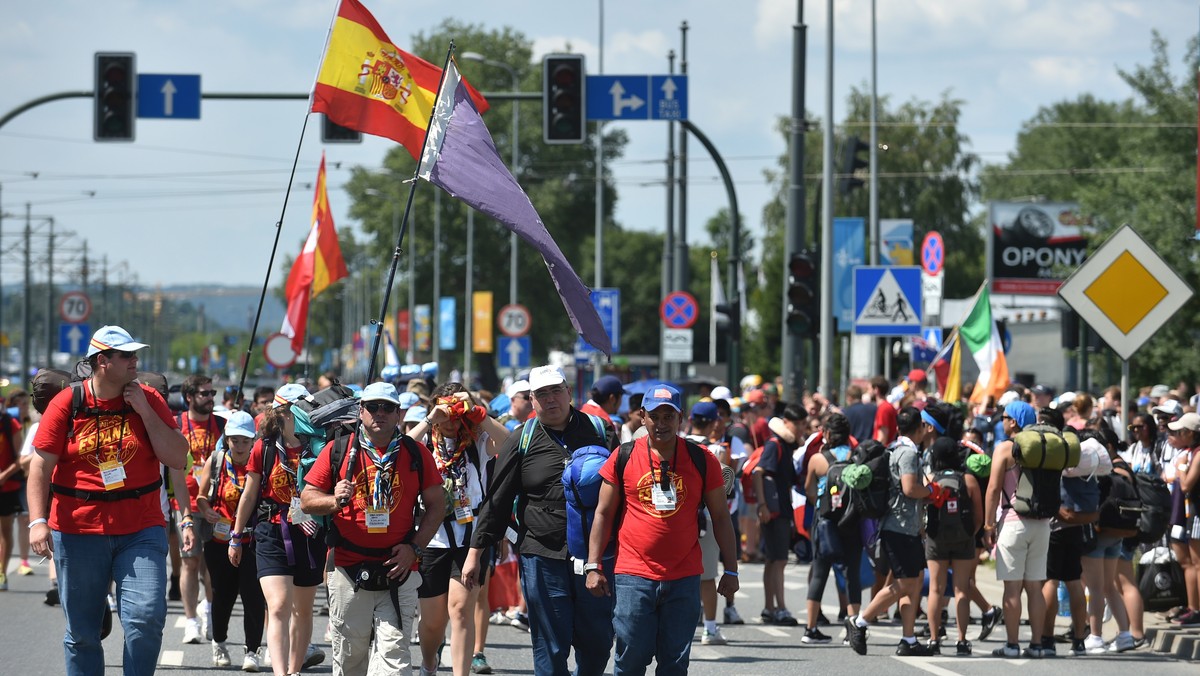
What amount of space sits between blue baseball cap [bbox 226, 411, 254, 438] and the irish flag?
12.5 metres

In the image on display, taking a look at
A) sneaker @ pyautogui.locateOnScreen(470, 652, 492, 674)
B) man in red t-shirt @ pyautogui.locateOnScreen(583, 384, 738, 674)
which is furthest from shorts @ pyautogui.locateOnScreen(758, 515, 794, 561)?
man in red t-shirt @ pyautogui.locateOnScreen(583, 384, 738, 674)

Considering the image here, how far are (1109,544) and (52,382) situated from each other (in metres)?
7.57

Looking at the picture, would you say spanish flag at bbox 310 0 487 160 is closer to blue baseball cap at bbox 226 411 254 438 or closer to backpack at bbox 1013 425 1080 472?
blue baseball cap at bbox 226 411 254 438

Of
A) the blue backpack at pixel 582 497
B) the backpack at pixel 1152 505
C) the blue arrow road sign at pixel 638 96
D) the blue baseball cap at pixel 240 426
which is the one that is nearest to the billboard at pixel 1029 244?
the blue arrow road sign at pixel 638 96

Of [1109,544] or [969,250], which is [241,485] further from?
[969,250]

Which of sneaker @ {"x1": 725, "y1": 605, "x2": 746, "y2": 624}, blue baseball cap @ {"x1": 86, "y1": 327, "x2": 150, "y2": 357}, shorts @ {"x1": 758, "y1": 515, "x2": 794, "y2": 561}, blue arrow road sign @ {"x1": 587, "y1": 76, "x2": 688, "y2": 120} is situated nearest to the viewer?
blue baseball cap @ {"x1": 86, "y1": 327, "x2": 150, "y2": 357}

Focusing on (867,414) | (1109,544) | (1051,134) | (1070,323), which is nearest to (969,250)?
(1051,134)

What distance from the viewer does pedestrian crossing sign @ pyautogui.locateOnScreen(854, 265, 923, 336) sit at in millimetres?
20594

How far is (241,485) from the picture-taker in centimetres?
1122

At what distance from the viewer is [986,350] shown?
70.8 feet

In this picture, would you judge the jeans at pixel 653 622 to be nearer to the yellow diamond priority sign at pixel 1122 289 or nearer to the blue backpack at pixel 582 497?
the blue backpack at pixel 582 497

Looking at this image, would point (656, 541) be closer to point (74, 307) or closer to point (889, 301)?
point (889, 301)

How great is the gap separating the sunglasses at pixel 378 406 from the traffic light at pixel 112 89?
49.5 ft

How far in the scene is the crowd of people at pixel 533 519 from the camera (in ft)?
26.5
